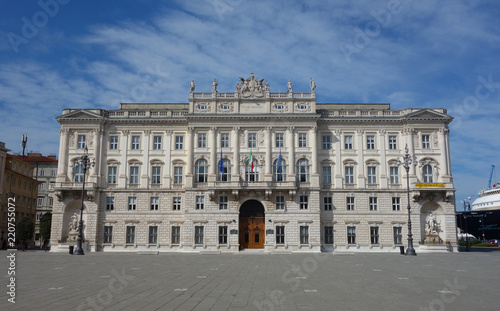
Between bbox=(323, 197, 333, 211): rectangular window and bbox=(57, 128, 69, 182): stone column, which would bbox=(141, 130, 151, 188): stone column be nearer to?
bbox=(57, 128, 69, 182): stone column

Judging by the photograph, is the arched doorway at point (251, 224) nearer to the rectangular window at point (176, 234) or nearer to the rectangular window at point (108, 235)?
the rectangular window at point (176, 234)

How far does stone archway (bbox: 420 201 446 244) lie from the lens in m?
53.7

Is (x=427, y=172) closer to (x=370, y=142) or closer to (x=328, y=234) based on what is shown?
(x=370, y=142)

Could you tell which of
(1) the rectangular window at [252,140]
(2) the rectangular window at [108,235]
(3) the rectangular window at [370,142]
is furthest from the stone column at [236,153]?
(2) the rectangular window at [108,235]

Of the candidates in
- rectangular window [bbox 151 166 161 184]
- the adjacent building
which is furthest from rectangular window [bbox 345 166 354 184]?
the adjacent building

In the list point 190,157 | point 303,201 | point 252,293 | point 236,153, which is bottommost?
point 252,293

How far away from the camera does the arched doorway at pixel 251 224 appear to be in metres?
54.6

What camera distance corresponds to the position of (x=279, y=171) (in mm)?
55656

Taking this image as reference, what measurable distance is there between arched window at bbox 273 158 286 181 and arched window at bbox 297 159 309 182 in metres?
1.85

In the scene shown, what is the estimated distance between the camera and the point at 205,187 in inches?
2156

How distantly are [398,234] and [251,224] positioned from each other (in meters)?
18.6

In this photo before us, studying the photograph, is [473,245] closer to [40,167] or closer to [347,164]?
[347,164]

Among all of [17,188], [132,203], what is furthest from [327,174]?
[17,188]

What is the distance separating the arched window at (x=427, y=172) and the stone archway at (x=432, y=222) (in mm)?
2950
